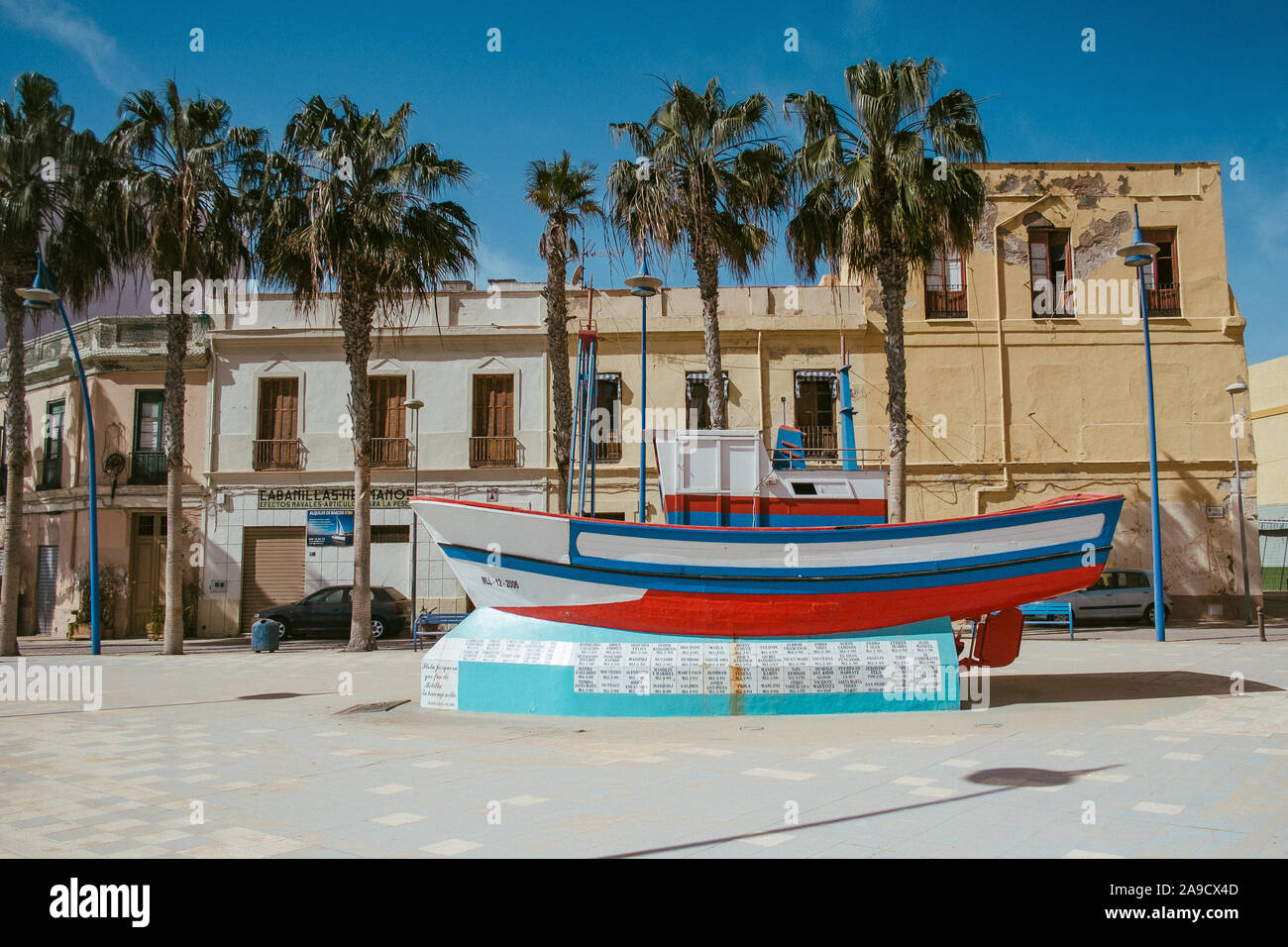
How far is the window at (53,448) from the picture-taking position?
1045 inches

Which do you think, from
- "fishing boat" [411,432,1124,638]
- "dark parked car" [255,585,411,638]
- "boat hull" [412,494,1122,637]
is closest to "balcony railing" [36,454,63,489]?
"dark parked car" [255,585,411,638]

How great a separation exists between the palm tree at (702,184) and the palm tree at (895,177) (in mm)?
823

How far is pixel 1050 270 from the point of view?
2542cm

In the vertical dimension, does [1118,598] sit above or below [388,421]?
below

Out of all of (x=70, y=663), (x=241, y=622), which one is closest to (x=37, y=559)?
(x=241, y=622)

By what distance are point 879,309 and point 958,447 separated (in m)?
4.36

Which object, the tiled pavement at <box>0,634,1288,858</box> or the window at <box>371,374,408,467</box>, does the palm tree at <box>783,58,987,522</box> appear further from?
the window at <box>371,374,408,467</box>

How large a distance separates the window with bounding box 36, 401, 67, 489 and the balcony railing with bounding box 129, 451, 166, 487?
267 centimetres

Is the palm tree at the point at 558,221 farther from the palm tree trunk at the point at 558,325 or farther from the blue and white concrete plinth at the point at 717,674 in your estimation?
the blue and white concrete plinth at the point at 717,674

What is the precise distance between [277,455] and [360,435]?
7000 millimetres

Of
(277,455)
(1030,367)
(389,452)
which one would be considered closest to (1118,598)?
(1030,367)

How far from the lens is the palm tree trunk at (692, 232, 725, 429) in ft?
57.4

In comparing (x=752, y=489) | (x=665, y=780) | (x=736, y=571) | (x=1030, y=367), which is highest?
(x=1030, y=367)

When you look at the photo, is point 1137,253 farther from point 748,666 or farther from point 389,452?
point 389,452
